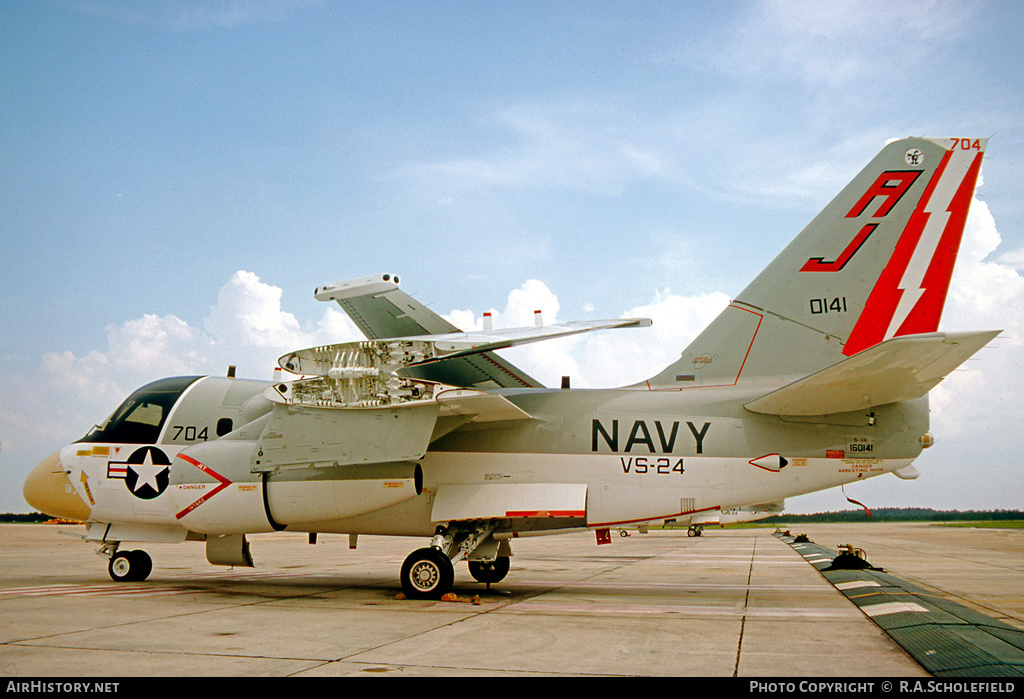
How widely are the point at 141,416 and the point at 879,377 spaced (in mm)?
11121

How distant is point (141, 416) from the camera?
11727 millimetres

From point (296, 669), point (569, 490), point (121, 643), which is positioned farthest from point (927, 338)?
point (121, 643)

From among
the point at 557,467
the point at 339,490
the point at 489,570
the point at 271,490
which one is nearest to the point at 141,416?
the point at 271,490

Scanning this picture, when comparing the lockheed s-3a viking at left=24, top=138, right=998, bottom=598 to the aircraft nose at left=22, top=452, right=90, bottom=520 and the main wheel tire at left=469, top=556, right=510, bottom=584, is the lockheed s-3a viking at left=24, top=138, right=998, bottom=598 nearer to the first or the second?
the main wheel tire at left=469, top=556, right=510, bottom=584

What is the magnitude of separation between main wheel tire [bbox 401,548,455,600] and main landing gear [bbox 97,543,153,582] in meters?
5.42

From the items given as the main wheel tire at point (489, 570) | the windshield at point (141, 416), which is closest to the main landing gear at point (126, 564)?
the windshield at point (141, 416)

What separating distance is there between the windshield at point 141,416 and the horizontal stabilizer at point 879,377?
30.6ft

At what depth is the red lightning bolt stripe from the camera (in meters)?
10.5

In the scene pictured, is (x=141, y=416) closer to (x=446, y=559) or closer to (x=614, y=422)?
(x=446, y=559)

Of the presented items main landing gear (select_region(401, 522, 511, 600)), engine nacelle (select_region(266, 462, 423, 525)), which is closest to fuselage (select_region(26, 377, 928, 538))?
engine nacelle (select_region(266, 462, 423, 525))

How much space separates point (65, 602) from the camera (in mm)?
9211

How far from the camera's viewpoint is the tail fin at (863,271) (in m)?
9.80

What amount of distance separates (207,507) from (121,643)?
446cm

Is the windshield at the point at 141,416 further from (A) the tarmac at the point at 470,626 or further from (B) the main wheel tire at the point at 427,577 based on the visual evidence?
(B) the main wheel tire at the point at 427,577
